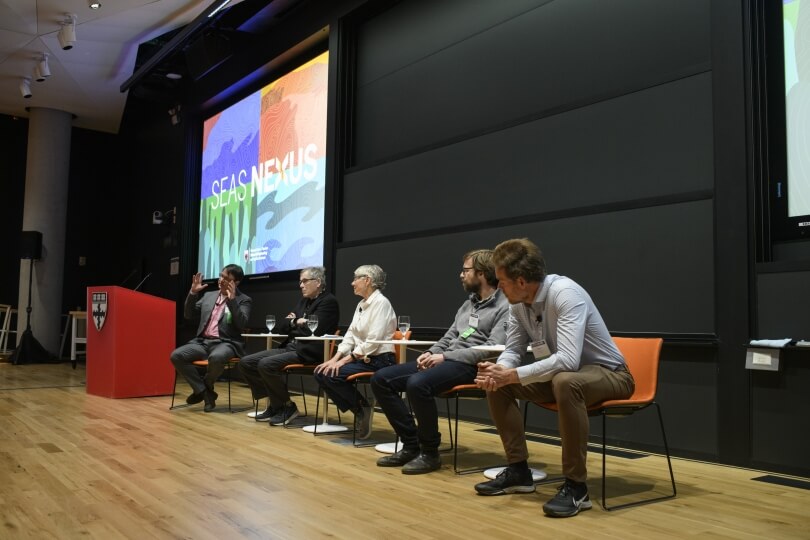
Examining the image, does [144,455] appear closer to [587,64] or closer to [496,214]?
[496,214]

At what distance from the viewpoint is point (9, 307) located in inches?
413

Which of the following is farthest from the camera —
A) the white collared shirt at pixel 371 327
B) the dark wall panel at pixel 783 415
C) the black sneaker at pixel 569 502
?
the white collared shirt at pixel 371 327

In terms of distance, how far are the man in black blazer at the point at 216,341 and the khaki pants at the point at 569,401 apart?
10.1 feet

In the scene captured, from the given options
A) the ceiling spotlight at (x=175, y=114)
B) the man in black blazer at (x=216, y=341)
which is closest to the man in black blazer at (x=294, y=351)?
the man in black blazer at (x=216, y=341)

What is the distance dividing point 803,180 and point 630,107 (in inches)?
42.5

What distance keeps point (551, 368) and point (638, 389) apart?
0.53 m

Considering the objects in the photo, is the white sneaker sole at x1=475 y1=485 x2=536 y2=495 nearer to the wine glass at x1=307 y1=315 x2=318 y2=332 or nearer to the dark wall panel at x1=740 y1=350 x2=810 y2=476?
the dark wall panel at x1=740 y1=350 x2=810 y2=476

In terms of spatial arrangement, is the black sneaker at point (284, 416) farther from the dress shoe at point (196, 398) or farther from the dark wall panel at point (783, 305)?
the dark wall panel at point (783, 305)

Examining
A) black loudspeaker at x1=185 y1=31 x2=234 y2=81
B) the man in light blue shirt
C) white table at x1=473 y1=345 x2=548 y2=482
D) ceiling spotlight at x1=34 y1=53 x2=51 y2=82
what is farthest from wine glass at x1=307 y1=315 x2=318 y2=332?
ceiling spotlight at x1=34 y1=53 x2=51 y2=82

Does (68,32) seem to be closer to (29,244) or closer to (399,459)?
(29,244)

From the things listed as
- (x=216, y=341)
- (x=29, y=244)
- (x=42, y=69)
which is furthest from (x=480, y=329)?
(x=29, y=244)

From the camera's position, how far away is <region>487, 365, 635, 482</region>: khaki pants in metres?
2.51

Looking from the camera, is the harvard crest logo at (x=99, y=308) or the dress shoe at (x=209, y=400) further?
the harvard crest logo at (x=99, y=308)

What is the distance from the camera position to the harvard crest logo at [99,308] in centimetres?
623
